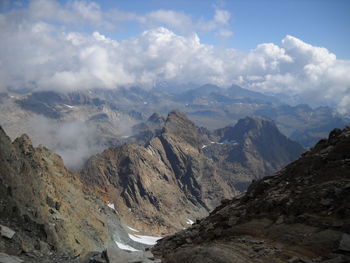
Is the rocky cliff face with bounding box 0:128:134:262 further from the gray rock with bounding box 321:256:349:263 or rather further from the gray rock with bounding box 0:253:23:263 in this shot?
the gray rock with bounding box 321:256:349:263

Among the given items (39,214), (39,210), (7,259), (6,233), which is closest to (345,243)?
(7,259)

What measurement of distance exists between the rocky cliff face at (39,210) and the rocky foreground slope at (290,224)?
50.6 feet

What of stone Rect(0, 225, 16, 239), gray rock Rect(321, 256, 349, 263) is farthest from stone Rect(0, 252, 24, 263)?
gray rock Rect(321, 256, 349, 263)

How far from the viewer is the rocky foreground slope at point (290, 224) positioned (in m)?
21.3

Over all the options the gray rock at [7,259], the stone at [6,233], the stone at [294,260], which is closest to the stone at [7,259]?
the gray rock at [7,259]

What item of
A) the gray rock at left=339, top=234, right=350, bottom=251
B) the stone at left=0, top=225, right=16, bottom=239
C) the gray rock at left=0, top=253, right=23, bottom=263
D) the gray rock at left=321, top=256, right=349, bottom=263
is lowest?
the gray rock at left=0, top=253, right=23, bottom=263

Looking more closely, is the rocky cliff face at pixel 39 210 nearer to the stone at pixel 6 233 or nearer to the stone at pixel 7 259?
the stone at pixel 6 233

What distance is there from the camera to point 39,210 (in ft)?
191

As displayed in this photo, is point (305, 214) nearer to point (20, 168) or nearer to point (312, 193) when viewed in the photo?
point (312, 193)

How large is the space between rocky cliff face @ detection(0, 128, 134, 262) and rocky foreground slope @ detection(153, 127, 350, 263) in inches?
607

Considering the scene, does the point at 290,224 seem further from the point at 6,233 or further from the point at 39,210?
the point at 39,210

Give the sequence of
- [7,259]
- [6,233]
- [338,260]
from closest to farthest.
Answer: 1. [338,260]
2. [7,259]
3. [6,233]

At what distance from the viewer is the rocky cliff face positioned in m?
38.8

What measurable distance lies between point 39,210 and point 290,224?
46.0 meters
